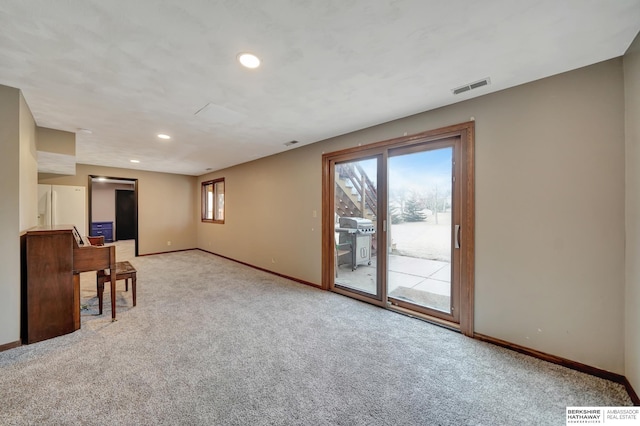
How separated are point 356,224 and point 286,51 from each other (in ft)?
8.76

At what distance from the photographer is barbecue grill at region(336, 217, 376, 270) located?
3.88m

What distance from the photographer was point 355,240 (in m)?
4.20

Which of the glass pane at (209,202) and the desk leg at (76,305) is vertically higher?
the glass pane at (209,202)

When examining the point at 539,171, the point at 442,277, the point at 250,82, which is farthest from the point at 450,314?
the point at 250,82

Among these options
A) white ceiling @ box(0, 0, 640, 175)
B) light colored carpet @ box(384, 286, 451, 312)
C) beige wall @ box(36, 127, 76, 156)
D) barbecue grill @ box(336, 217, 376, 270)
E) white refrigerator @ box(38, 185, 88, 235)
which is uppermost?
white ceiling @ box(0, 0, 640, 175)

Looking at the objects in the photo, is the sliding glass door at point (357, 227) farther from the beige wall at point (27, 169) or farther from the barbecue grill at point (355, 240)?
the beige wall at point (27, 169)

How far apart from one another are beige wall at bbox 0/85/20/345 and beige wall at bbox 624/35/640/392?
4902 millimetres

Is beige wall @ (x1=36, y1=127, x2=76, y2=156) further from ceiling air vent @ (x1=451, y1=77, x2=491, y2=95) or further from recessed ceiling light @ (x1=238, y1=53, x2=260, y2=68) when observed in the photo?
ceiling air vent @ (x1=451, y1=77, x2=491, y2=95)

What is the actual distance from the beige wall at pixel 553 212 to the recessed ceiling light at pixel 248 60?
6.26 feet

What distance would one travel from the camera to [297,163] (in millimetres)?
4414

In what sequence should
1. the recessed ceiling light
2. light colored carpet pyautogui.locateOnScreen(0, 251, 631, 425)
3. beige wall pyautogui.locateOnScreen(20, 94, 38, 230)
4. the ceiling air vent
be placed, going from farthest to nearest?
beige wall pyautogui.locateOnScreen(20, 94, 38, 230) → the ceiling air vent → the recessed ceiling light → light colored carpet pyautogui.locateOnScreen(0, 251, 631, 425)

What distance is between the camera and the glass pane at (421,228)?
9.41 ft

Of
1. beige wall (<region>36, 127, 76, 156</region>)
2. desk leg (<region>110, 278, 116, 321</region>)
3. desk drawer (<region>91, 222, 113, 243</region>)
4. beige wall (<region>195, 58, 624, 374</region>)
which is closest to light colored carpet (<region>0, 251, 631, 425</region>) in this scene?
desk leg (<region>110, 278, 116, 321</region>)

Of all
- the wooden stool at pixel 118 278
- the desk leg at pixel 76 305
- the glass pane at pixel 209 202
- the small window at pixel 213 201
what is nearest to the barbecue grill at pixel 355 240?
the wooden stool at pixel 118 278
